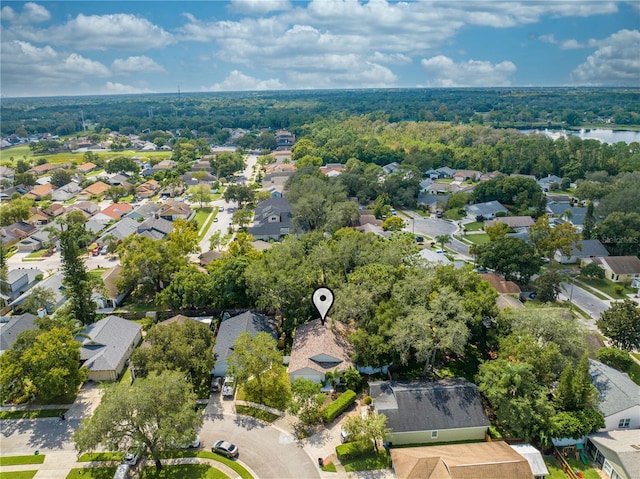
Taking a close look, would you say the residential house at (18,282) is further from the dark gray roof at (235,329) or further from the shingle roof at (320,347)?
the shingle roof at (320,347)

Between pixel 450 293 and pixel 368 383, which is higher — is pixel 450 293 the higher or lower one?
the higher one

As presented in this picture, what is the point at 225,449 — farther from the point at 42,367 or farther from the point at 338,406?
the point at 42,367

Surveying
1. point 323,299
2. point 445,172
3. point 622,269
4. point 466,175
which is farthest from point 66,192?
point 622,269

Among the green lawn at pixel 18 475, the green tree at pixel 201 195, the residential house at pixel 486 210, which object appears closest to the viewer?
the green lawn at pixel 18 475

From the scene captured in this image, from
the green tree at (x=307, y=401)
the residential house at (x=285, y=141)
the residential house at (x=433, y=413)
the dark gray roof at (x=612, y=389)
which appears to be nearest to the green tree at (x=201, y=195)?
A: the green tree at (x=307, y=401)

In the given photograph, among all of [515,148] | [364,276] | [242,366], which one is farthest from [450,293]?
[515,148]

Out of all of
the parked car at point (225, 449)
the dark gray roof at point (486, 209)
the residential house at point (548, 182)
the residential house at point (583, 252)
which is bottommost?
the parked car at point (225, 449)

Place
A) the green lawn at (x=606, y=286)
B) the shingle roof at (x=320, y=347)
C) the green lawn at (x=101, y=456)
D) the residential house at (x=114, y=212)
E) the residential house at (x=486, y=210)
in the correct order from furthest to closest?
the residential house at (x=486, y=210)
the residential house at (x=114, y=212)
the green lawn at (x=606, y=286)
the shingle roof at (x=320, y=347)
the green lawn at (x=101, y=456)

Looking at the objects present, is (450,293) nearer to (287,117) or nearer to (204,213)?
(204,213)
